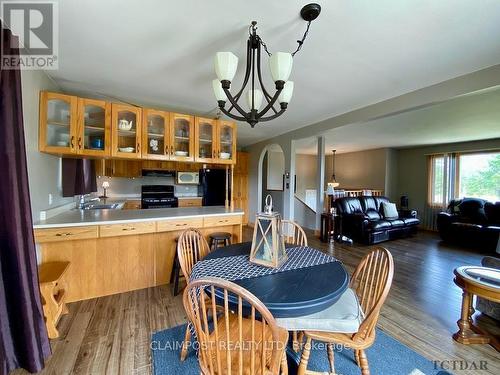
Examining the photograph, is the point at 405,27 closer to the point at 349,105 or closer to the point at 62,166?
the point at 349,105

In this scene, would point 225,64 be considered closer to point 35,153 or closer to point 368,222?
point 35,153

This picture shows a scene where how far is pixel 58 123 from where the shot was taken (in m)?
2.57

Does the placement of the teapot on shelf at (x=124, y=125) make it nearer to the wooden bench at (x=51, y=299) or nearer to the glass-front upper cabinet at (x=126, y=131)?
the glass-front upper cabinet at (x=126, y=131)

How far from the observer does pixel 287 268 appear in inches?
59.3

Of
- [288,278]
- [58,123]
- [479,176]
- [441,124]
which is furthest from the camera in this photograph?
[479,176]

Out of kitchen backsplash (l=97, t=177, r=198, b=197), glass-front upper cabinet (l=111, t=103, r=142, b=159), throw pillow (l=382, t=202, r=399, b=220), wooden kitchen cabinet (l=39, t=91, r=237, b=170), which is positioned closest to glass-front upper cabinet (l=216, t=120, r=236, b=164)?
wooden kitchen cabinet (l=39, t=91, r=237, b=170)

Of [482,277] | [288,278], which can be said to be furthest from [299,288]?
[482,277]

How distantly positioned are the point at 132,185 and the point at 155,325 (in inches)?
162

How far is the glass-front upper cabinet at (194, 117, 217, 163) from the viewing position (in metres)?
3.39

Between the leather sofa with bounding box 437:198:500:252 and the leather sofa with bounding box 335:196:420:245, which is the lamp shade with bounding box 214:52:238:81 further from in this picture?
the leather sofa with bounding box 437:198:500:252

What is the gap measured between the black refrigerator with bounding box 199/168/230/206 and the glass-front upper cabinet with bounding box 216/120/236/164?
2.09 metres

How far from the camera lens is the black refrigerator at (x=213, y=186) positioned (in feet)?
18.6

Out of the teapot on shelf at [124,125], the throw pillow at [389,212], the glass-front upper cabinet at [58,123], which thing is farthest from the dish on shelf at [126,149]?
the throw pillow at [389,212]

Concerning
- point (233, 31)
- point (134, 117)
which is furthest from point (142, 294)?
point (233, 31)
